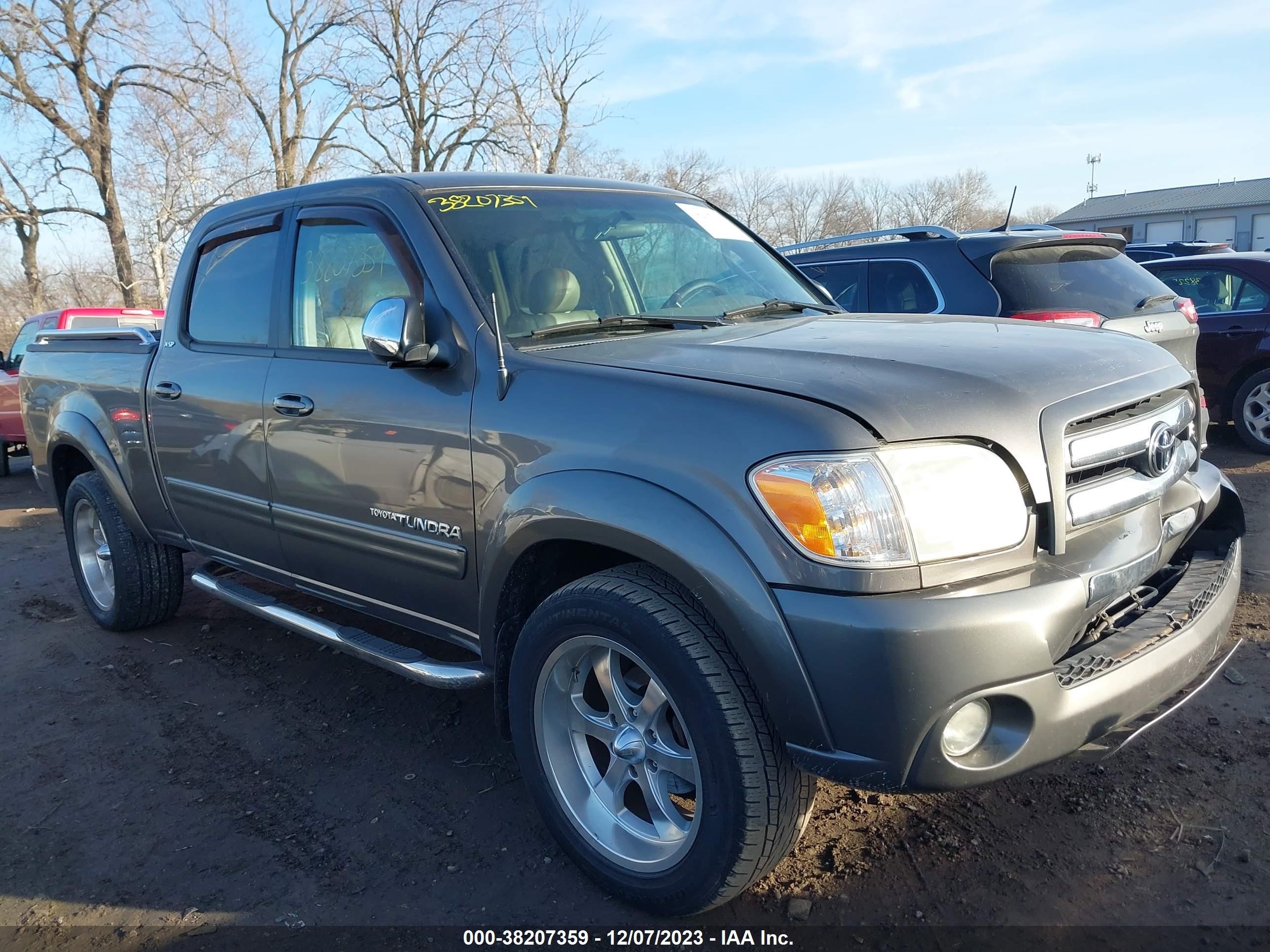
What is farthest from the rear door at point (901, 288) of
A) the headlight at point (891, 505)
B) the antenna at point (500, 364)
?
the headlight at point (891, 505)

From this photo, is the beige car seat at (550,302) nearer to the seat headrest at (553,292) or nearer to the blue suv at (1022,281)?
the seat headrest at (553,292)

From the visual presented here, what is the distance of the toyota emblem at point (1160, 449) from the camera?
2.42 metres

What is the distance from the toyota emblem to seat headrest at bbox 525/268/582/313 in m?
1.69

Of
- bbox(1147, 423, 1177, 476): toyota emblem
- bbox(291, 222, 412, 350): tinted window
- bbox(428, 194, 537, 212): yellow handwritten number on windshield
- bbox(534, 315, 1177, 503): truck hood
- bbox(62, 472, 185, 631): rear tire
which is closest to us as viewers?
bbox(534, 315, 1177, 503): truck hood

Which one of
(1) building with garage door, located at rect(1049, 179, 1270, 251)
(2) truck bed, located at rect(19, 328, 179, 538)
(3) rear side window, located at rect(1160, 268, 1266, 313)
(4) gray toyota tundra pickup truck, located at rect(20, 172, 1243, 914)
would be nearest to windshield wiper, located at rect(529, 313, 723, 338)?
(4) gray toyota tundra pickup truck, located at rect(20, 172, 1243, 914)

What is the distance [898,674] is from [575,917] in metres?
1.18

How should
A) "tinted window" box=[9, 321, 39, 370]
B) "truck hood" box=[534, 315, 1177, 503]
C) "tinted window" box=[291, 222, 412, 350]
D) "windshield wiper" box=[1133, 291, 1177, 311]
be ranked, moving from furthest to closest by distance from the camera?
"tinted window" box=[9, 321, 39, 370] < "windshield wiper" box=[1133, 291, 1177, 311] < "tinted window" box=[291, 222, 412, 350] < "truck hood" box=[534, 315, 1177, 503]

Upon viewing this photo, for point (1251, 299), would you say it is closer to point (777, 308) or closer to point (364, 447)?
point (777, 308)

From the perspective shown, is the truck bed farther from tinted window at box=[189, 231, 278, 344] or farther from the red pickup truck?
the red pickup truck

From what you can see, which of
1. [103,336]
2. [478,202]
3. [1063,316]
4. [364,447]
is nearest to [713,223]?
[478,202]

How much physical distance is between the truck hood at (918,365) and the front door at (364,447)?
47 cm

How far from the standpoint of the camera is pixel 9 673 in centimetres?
447

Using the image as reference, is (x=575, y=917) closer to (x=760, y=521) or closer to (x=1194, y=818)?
(x=760, y=521)

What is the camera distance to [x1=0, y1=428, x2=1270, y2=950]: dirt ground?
2.50m
